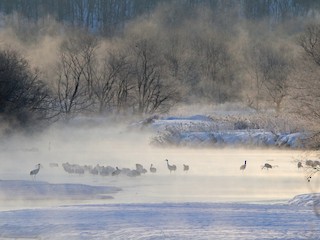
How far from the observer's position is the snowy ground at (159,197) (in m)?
12.9

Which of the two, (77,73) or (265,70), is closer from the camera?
(77,73)

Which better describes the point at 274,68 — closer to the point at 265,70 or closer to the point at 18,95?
the point at 265,70

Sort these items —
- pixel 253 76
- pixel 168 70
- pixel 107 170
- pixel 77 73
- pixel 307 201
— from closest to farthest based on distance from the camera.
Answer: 1. pixel 307 201
2. pixel 107 170
3. pixel 77 73
4. pixel 168 70
5. pixel 253 76

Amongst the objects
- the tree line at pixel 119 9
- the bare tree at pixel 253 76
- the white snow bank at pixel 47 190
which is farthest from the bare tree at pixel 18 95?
the tree line at pixel 119 9

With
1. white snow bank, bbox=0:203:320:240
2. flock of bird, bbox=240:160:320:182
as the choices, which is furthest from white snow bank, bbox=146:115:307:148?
white snow bank, bbox=0:203:320:240

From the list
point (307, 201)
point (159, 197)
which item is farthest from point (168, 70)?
point (307, 201)

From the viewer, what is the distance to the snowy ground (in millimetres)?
12852

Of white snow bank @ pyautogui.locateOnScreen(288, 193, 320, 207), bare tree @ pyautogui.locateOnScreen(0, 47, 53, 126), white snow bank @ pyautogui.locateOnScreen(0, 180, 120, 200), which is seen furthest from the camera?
bare tree @ pyautogui.locateOnScreen(0, 47, 53, 126)

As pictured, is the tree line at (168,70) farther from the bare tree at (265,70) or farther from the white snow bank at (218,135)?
the white snow bank at (218,135)

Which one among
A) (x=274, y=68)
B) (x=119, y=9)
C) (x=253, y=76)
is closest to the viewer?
(x=274, y=68)

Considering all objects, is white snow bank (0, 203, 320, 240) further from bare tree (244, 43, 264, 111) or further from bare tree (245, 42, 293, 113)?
bare tree (244, 43, 264, 111)

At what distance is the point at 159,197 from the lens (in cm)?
1866

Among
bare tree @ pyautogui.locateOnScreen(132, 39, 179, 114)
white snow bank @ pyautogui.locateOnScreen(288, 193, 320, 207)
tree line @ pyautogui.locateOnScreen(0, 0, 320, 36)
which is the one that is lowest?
white snow bank @ pyautogui.locateOnScreen(288, 193, 320, 207)

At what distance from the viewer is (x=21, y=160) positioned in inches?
1235
